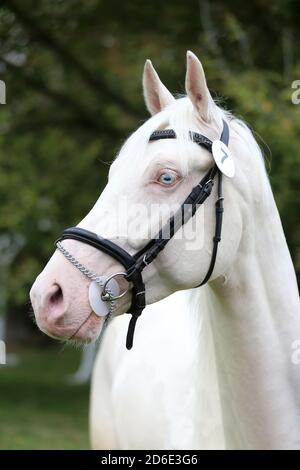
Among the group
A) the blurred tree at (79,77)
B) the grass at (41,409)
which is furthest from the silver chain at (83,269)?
the grass at (41,409)

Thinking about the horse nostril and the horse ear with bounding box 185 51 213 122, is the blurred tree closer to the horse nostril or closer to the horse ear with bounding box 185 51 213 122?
the horse ear with bounding box 185 51 213 122

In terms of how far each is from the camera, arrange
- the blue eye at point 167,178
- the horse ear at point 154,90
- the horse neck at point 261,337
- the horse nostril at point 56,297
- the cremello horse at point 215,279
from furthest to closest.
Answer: the horse ear at point 154,90 < the horse neck at point 261,337 < the blue eye at point 167,178 < the cremello horse at point 215,279 < the horse nostril at point 56,297

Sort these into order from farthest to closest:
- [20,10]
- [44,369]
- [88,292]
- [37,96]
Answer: [44,369] → [37,96] → [20,10] → [88,292]

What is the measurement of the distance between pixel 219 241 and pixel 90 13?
7506 millimetres

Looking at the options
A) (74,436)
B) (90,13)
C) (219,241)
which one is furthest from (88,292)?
(90,13)

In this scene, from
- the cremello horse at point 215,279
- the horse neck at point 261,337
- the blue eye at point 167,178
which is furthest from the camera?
the horse neck at point 261,337

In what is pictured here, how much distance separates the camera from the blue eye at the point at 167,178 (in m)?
2.86

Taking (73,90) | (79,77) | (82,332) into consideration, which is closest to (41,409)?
(73,90)

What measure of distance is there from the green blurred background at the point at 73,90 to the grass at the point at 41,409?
0.10 ft

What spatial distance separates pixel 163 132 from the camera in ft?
9.77

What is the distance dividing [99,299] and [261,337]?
744 millimetres

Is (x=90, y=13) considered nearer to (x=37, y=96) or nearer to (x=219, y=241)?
(x=37, y=96)

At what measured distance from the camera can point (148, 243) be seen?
2.84 meters

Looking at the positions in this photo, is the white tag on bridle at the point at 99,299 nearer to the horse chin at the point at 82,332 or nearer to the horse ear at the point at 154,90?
the horse chin at the point at 82,332
